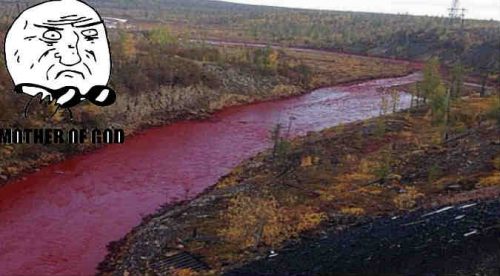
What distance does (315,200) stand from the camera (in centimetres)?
2283

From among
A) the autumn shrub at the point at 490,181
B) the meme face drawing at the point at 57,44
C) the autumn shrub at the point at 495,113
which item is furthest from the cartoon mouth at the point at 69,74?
the autumn shrub at the point at 495,113

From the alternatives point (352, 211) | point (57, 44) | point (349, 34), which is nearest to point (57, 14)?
point (57, 44)

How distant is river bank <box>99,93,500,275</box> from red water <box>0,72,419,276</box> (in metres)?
1.12

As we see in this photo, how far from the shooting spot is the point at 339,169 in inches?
1056

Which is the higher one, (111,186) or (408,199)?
(408,199)

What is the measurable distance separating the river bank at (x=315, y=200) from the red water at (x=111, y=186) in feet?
3.68

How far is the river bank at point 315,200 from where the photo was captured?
58.4 ft

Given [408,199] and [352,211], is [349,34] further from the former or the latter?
[352,211]

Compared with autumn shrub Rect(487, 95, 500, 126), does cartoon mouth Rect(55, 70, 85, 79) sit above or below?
above

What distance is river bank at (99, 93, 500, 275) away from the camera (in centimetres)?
1781

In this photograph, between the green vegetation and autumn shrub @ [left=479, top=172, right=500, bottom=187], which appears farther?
the green vegetation

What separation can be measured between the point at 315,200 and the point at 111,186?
31.0 ft

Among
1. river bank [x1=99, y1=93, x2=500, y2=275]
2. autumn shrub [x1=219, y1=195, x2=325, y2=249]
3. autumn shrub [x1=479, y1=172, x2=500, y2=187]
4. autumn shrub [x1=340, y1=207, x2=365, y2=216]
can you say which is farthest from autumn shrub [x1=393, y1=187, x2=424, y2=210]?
autumn shrub [x1=219, y1=195, x2=325, y2=249]

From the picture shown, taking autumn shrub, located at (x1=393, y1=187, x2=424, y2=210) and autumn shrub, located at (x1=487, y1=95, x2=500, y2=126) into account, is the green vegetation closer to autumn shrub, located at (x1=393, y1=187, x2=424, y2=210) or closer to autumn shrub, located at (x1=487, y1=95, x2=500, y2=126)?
autumn shrub, located at (x1=487, y1=95, x2=500, y2=126)
